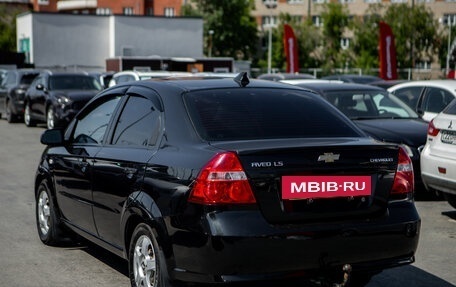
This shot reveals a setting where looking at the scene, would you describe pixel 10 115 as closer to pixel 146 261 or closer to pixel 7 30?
pixel 146 261

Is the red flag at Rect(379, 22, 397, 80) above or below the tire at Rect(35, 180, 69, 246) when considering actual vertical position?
above

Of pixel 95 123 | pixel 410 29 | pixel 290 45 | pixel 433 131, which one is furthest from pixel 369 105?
pixel 410 29

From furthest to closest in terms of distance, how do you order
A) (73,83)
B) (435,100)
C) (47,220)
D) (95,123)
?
(73,83)
(435,100)
(47,220)
(95,123)

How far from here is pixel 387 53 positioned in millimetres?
36000

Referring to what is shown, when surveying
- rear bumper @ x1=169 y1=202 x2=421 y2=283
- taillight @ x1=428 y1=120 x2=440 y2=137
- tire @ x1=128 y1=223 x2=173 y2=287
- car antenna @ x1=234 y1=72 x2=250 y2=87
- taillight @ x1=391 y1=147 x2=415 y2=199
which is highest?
car antenna @ x1=234 y1=72 x2=250 y2=87

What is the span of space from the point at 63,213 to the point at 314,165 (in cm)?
302

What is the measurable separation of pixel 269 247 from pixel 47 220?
346 centimetres

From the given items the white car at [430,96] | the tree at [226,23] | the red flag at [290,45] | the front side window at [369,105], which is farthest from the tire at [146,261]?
the tree at [226,23]

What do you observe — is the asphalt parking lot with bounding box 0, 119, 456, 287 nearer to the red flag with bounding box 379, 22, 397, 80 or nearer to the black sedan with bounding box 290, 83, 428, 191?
the black sedan with bounding box 290, 83, 428, 191

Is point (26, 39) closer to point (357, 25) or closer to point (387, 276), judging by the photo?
point (357, 25)

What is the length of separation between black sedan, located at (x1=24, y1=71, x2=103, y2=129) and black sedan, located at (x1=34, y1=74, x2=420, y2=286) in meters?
14.6

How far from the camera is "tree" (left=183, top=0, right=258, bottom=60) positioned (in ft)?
289

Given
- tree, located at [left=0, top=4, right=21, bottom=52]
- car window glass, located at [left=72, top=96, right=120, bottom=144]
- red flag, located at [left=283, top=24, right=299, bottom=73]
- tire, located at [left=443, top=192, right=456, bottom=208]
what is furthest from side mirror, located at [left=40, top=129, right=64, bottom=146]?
tree, located at [left=0, top=4, right=21, bottom=52]

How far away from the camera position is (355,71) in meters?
63.9
